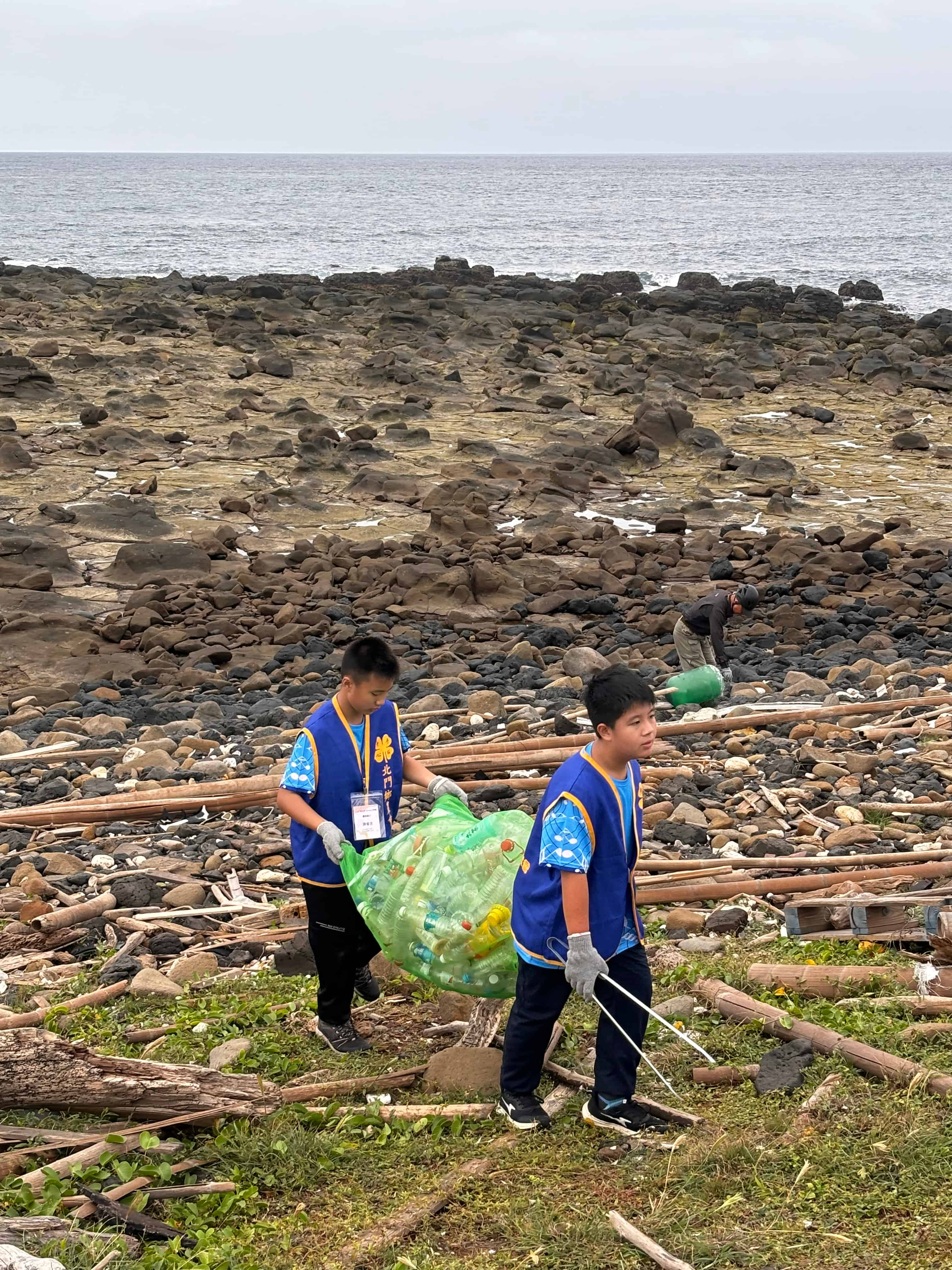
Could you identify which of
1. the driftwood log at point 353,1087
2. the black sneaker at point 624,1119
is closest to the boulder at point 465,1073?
the driftwood log at point 353,1087

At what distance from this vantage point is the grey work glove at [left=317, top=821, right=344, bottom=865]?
16.2 ft

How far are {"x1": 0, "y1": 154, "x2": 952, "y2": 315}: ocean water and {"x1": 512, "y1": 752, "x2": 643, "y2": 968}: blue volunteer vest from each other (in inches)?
1993

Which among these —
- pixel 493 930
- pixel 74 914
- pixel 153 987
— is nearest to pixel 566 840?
pixel 493 930

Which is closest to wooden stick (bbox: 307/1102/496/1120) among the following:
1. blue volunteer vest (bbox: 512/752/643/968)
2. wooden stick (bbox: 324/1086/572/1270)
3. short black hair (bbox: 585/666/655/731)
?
wooden stick (bbox: 324/1086/572/1270)

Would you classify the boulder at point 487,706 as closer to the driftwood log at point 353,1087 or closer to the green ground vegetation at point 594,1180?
the green ground vegetation at point 594,1180

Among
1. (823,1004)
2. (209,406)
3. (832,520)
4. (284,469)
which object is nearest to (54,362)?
(209,406)

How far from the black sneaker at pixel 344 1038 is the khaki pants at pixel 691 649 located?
24.1 feet

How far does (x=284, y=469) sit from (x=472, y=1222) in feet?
62.8

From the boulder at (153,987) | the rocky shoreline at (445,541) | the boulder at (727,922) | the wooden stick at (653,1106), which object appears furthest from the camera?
the rocky shoreline at (445,541)

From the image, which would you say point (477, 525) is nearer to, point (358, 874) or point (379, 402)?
point (379, 402)

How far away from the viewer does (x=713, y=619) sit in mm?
11953

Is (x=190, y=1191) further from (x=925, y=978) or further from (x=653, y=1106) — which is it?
(x=925, y=978)

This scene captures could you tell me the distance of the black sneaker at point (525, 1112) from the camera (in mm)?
4621

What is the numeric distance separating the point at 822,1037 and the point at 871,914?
109 centimetres
